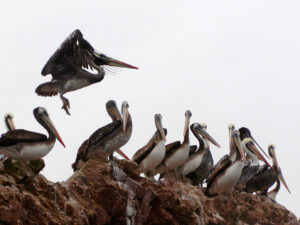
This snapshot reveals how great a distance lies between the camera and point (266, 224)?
1691 cm

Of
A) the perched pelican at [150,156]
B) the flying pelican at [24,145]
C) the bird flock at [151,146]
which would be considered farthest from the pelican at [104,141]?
the flying pelican at [24,145]

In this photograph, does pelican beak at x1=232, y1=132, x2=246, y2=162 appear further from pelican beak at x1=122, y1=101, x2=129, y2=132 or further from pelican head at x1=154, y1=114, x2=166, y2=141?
pelican beak at x1=122, y1=101, x2=129, y2=132

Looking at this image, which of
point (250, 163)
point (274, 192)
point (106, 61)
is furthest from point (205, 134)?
point (106, 61)

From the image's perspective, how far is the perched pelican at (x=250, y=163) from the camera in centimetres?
1856

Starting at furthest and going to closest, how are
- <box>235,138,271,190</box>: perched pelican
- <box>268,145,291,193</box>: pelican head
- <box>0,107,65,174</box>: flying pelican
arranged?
Result: <box>268,145,291,193</box>: pelican head → <box>235,138,271,190</box>: perched pelican → <box>0,107,65,174</box>: flying pelican

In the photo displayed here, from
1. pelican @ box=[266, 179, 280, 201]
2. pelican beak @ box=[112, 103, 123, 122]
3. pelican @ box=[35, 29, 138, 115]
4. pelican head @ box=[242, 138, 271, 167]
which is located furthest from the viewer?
pelican @ box=[266, 179, 280, 201]

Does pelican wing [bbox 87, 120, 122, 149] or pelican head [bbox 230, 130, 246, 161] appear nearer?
pelican wing [bbox 87, 120, 122, 149]

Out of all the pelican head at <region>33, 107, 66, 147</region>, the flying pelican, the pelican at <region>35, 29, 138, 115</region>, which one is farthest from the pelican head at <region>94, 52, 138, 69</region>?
the flying pelican

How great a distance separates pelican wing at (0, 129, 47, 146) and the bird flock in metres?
0.09

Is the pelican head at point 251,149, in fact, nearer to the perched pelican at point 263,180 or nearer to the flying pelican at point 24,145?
the perched pelican at point 263,180

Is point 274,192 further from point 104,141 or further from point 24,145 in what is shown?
point 24,145

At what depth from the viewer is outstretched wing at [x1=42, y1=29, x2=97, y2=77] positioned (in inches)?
674

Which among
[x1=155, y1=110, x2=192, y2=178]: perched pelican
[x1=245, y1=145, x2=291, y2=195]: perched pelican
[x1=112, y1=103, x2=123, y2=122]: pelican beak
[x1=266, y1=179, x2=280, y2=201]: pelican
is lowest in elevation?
[x1=266, y1=179, x2=280, y2=201]: pelican

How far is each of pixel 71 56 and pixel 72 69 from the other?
35cm
